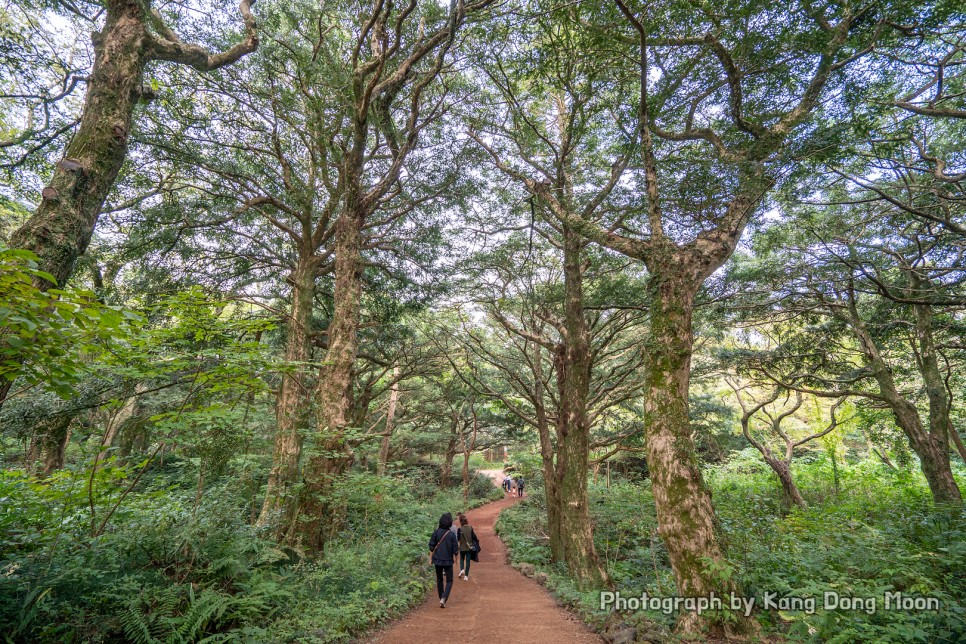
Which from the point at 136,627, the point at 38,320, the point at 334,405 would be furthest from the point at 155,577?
the point at 334,405

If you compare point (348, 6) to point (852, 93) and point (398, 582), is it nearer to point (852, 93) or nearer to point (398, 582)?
point (852, 93)

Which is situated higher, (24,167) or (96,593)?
(24,167)

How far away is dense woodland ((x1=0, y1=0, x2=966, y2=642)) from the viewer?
3688 millimetres

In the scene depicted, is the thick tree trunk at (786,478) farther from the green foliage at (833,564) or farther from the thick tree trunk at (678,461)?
the thick tree trunk at (678,461)

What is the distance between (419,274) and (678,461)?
27.4 feet

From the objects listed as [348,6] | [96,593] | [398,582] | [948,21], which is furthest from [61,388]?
[948,21]

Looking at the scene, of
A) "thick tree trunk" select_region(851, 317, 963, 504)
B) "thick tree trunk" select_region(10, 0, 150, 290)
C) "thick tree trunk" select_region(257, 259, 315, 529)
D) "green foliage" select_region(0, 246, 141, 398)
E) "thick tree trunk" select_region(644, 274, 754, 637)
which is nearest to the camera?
"green foliage" select_region(0, 246, 141, 398)

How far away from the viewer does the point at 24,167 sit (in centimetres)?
693

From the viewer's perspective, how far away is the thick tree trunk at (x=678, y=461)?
417cm

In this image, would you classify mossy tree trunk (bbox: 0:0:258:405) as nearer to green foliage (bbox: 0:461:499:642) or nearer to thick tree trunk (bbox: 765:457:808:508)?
green foliage (bbox: 0:461:499:642)

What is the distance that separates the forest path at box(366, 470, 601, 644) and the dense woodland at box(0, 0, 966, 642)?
390 millimetres

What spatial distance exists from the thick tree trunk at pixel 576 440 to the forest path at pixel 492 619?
1058mm

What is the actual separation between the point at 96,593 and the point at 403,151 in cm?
822

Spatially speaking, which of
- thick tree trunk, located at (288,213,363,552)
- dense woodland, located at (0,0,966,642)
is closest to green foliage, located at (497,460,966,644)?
dense woodland, located at (0,0,966,642)
